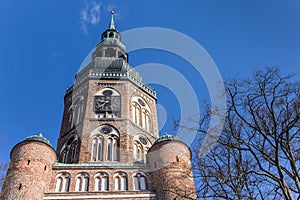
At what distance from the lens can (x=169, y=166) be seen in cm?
1595

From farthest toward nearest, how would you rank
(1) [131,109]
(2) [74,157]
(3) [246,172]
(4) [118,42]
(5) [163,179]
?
(4) [118,42] → (1) [131,109] → (2) [74,157] → (5) [163,179] → (3) [246,172]

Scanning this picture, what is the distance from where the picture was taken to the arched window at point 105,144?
746 inches

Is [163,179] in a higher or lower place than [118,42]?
lower

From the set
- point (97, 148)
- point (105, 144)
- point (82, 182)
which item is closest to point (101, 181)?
point (82, 182)

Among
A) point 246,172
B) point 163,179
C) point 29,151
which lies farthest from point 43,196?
point 246,172

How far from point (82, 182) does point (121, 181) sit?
5.86 feet

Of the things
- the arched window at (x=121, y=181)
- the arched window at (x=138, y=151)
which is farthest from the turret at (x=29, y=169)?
the arched window at (x=138, y=151)

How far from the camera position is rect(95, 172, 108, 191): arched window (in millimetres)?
15295

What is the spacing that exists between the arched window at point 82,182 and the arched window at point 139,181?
220 centimetres

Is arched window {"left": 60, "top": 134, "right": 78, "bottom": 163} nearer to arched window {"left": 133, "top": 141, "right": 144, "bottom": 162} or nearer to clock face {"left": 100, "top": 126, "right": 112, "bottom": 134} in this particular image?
clock face {"left": 100, "top": 126, "right": 112, "bottom": 134}

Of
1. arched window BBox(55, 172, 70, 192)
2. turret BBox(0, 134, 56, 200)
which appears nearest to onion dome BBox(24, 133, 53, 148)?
turret BBox(0, 134, 56, 200)

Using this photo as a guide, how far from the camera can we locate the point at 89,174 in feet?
52.2

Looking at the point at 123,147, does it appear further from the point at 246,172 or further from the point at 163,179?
the point at 246,172

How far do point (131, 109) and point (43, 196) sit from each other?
9.32 metres
